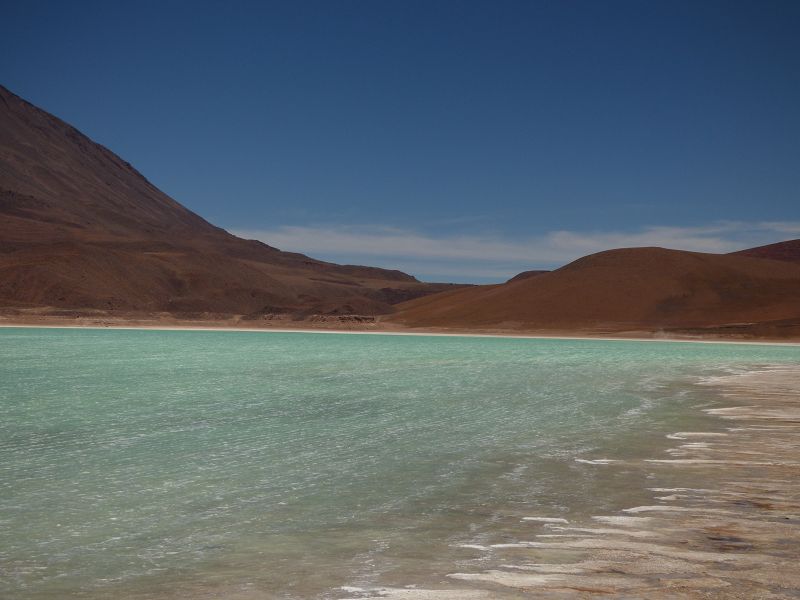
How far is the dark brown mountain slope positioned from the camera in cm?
9362

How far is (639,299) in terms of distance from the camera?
332 ft

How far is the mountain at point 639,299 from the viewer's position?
303 ft

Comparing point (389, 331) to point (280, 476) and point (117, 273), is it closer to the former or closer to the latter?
point (117, 273)

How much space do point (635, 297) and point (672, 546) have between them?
326ft

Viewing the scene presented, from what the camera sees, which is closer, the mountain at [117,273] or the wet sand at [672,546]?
the wet sand at [672,546]

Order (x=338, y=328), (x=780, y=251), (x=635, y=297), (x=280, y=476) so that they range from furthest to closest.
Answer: (x=780, y=251)
(x=635, y=297)
(x=338, y=328)
(x=280, y=476)

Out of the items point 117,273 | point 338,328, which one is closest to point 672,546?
point 338,328

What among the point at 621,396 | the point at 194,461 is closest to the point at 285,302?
the point at 621,396

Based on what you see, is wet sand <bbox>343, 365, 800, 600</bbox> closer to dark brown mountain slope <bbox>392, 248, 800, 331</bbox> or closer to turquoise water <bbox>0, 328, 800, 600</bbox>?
turquoise water <bbox>0, 328, 800, 600</bbox>

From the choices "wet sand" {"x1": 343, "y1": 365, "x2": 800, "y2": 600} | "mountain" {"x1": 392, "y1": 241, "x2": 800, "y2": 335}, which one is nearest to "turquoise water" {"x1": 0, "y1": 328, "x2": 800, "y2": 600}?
"wet sand" {"x1": 343, "y1": 365, "x2": 800, "y2": 600}

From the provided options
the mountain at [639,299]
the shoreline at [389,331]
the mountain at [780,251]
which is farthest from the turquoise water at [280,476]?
the mountain at [780,251]

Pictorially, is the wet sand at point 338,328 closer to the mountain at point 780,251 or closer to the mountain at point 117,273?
the mountain at point 117,273

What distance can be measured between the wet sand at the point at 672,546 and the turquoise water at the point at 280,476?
16.2 inches

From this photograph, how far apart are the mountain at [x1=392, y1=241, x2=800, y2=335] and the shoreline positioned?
4.25m
